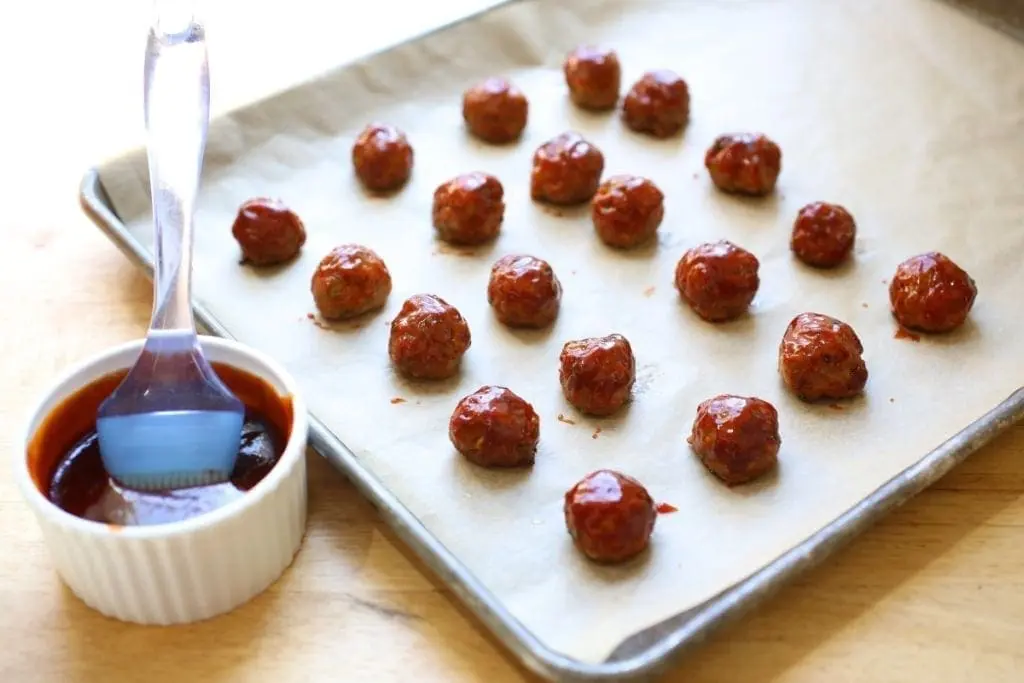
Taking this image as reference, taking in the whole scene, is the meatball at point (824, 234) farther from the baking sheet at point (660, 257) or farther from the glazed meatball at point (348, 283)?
the glazed meatball at point (348, 283)

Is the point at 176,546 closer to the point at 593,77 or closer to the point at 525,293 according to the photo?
the point at 525,293

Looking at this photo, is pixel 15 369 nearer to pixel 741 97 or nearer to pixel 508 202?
pixel 508 202

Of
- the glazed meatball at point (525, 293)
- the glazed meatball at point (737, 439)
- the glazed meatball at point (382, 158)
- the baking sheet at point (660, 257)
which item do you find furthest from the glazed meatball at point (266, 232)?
the glazed meatball at point (737, 439)

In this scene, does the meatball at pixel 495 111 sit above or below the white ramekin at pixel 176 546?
above

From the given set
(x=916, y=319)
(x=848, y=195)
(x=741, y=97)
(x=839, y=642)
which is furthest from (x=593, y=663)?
(x=741, y=97)

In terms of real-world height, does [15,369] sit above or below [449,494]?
below
